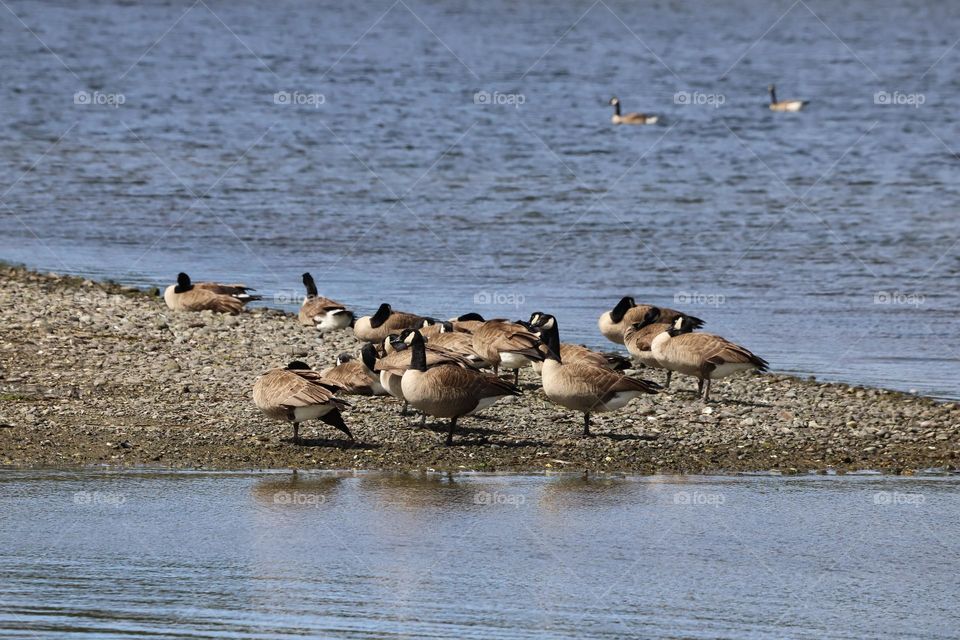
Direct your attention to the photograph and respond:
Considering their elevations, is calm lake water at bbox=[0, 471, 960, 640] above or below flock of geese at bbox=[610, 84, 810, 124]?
below

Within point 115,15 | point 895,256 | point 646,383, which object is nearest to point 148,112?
point 895,256

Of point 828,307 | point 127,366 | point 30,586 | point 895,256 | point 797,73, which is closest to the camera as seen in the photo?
point 30,586

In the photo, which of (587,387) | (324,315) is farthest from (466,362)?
(324,315)

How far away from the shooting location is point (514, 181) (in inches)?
1162

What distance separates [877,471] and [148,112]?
101ft

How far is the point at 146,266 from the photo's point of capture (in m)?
20.8

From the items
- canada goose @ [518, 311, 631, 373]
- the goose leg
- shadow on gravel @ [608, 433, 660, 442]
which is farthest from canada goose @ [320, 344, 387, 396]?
shadow on gravel @ [608, 433, 660, 442]

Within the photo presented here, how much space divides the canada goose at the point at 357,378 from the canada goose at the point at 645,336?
2.94 meters

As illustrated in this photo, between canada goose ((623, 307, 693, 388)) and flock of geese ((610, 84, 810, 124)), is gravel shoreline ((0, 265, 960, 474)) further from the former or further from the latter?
flock of geese ((610, 84, 810, 124))

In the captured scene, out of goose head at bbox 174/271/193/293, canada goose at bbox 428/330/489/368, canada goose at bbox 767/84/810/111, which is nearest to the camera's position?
canada goose at bbox 428/330/489/368

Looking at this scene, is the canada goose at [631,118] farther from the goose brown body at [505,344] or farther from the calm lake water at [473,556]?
the calm lake water at [473,556]

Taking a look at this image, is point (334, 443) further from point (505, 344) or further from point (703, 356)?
point (703, 356)

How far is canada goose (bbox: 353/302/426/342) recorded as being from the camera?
609 inches

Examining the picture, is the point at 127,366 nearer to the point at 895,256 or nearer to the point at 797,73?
the point at 895,256
